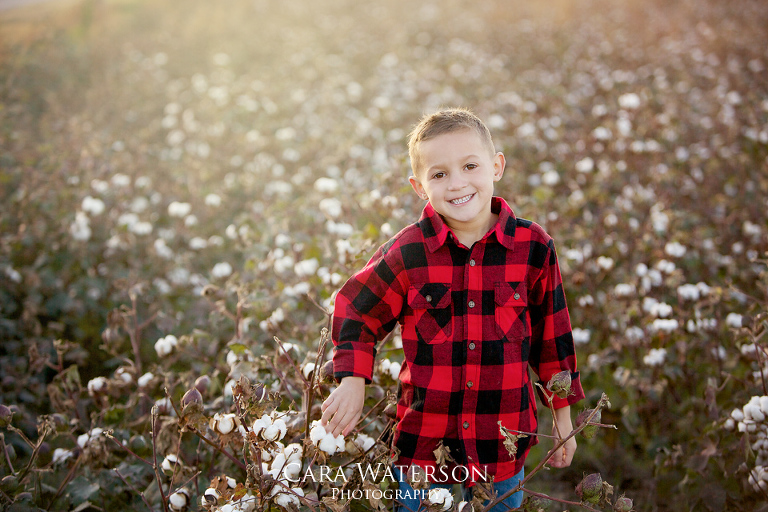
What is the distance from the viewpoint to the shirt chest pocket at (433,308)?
4.80ft

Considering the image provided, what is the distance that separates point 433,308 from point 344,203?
1.36 metres

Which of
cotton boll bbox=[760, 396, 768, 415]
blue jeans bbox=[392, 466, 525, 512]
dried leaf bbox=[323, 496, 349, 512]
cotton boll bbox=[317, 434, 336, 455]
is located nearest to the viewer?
dried leaf bbox=[323, 496, 349, 512]

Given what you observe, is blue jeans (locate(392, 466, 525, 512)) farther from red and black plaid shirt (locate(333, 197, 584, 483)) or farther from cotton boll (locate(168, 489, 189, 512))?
cotton boll (locate(168, 489, 189, 512))

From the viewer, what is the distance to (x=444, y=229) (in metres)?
1.45

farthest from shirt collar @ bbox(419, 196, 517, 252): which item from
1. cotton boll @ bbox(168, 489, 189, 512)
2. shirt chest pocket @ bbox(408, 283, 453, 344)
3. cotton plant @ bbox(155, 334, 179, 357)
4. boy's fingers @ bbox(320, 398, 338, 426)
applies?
cotton plant @ bbox(155, 334, 179, 357)

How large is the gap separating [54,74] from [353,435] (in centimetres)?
683

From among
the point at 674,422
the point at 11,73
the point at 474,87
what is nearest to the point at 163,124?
the point at 11,73

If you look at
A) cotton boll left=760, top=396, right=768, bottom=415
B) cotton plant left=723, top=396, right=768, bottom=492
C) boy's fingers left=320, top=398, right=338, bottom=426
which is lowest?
cotton plant left=723, top=396, right=768, bottom=492

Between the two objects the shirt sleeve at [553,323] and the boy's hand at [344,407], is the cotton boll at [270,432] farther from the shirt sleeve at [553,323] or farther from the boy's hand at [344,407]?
the shirt sleeve at [553,323]

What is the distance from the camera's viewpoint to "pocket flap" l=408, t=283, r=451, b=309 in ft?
4.78

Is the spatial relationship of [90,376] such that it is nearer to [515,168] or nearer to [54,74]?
[515,168]

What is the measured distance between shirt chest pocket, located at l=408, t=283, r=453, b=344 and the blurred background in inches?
12.5

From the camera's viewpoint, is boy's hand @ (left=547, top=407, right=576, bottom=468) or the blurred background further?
→ the blurred background

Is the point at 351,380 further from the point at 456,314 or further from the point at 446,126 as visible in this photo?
the point at 446,126
